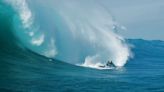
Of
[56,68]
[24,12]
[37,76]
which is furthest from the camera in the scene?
[24,12]

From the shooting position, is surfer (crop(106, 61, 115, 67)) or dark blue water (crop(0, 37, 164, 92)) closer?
dark blue water (crop(0, 37, 164, 92))

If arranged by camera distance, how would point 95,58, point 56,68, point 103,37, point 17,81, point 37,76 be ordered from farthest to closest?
1. point 103,37
2. point 95,58
3. point 56,68
4. point 37,76
5. point 17,81

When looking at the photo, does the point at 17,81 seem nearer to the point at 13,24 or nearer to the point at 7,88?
the point at 7,88

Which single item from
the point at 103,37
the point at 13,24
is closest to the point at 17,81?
the point at 13,24

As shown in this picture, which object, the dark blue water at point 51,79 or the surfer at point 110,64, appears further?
the surfer at point 110,64

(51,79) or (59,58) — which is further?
(59,58)

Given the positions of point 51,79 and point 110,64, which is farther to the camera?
point 110,64

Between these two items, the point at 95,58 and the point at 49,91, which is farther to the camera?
the point at 95,58

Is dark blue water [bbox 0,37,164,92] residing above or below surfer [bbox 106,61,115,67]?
below

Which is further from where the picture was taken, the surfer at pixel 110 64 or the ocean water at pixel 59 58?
the surfer at pixel 110 64

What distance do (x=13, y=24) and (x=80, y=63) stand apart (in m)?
6.42

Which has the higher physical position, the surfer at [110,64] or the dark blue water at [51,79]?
the surfer at [110,64]

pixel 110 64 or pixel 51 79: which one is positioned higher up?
pixel 110 64

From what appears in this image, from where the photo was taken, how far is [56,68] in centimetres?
2716
